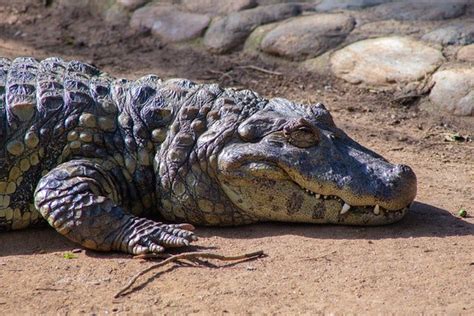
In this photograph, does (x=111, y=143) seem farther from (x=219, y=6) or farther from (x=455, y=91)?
(x=219, y=6)

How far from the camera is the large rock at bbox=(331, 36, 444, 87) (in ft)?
27.9

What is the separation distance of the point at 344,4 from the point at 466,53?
5.98 ft

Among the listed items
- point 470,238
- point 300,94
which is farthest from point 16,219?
point 300,94

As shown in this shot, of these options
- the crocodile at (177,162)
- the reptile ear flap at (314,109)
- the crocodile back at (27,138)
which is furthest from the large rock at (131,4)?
the reptile ear flap at (314,109)

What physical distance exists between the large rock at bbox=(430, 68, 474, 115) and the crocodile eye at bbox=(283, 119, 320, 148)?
285 centimetres

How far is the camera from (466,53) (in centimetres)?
848

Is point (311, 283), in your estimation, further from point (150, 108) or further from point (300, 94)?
point (300, 94)

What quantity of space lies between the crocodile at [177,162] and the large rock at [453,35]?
3.34 m

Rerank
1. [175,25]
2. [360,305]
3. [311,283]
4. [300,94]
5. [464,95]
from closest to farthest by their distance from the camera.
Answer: [360,305] → [311,283] → [464,95] → [300,94] → [175,25]

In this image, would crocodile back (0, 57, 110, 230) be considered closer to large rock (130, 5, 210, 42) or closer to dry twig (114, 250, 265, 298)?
dry twig (114, 250, 265, 298)

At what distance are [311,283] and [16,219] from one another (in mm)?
2022

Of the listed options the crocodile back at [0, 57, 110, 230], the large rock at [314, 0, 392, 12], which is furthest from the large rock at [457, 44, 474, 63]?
the crocodile back at [0, 57, 110, 230]

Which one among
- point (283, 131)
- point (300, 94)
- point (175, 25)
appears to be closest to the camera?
point (283, 131)

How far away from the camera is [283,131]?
5656 millimetres
